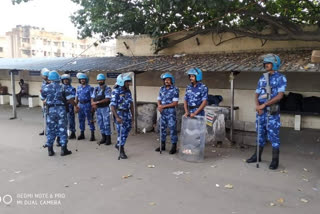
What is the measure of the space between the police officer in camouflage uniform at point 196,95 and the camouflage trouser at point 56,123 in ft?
8.39

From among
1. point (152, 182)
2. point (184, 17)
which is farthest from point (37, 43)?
point (152, 182)

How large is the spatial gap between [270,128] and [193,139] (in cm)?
145

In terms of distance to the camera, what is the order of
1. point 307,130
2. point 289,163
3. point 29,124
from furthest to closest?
1. point 29,124
2. point 307,130
3. point 289,163

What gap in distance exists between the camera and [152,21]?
35.8ft

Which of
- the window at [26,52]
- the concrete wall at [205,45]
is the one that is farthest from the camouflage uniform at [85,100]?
the window at [26,52]

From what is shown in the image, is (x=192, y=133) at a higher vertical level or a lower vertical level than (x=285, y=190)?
higher

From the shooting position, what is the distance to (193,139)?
18.5ft

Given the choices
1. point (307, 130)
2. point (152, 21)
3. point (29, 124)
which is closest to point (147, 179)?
point (307, 130)

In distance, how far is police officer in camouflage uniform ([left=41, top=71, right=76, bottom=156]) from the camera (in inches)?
228

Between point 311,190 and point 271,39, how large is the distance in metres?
5.75

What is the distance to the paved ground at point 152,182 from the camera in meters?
3.79

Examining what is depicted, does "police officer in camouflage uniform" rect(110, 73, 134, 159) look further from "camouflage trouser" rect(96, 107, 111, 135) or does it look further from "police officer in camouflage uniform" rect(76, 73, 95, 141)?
"police officer in camouflage uniform" rect(76, 73, 95, 141)

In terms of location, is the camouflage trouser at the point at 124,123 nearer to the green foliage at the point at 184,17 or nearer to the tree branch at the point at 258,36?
the green foliage at the point at 184,17

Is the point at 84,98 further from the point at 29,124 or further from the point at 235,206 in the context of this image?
the point at 235,206
